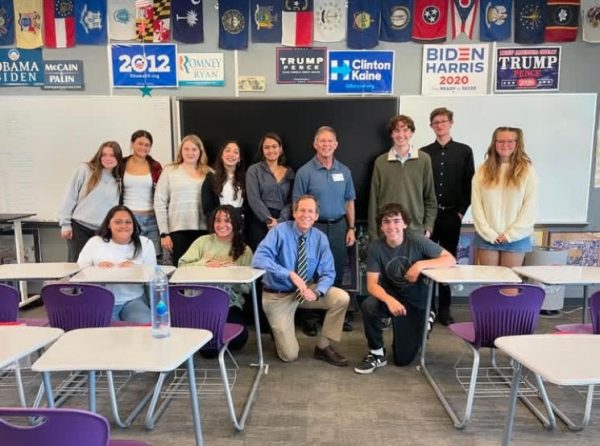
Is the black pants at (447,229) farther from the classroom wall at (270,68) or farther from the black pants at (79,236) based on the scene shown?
the black pants at (79,236)

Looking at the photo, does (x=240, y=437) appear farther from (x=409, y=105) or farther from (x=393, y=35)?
(x=393, y=35)

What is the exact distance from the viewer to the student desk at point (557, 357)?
1.58 meters

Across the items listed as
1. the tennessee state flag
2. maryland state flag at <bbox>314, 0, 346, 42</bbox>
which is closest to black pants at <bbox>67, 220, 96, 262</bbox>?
maryland state flag at <bbox>314, 0, 346, 42</bbox>

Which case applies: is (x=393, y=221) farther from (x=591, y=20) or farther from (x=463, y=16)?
(x=591, y=20)

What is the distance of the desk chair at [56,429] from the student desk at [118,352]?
35 centimetres

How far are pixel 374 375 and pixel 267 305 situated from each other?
0.84m

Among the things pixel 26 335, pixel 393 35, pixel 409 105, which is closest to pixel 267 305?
pixel 26 335

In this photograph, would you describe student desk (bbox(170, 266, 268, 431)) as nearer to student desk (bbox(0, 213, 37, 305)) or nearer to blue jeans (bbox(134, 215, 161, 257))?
blue jeans (bbox(134, 215, 161, 257))

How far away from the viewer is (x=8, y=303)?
2.48m

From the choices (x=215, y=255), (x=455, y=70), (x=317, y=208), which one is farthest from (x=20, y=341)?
(x=455, y=70)

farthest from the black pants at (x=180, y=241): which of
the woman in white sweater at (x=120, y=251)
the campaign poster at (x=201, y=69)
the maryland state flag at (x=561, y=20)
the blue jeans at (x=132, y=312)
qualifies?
the maryland state flag at (x=561, y=20)

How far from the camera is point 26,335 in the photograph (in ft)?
6.30

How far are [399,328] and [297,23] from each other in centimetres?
285

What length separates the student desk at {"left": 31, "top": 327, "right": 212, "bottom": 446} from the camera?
1.64 m
